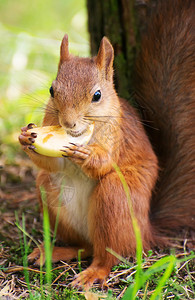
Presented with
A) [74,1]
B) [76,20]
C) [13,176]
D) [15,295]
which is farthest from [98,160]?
[74,1]

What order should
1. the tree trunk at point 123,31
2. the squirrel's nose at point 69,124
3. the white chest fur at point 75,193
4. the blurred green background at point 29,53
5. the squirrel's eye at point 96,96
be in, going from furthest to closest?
the blurred green background at point 29,53, the tree trunk at point 123,31, the white chest fur at point 75,193, the squirrel's eye at point 96,96, the squirrel's nose at point 69,124

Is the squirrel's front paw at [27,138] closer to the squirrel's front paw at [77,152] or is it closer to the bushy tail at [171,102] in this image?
the squirrel's front paw at [77,152]

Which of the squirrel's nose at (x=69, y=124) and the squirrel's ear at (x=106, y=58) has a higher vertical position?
the squirrel's ear at (x=106, y=58)

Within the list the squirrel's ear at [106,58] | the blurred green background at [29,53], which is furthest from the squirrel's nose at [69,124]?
the blurred green background at [29,53]

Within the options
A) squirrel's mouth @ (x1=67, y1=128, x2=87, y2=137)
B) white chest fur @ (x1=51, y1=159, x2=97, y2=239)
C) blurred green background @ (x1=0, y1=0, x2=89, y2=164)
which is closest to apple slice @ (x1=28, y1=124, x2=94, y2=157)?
squirrel's mouth @ (x1=67, y1=128, x2=87, y2=137)

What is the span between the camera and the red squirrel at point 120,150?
5.51ft

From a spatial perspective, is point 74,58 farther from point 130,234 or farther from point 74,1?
point 74,1

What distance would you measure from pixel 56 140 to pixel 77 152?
9 cm

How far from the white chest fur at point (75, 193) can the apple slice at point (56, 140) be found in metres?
0.22

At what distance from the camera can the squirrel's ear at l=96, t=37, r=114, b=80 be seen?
1.71 meters

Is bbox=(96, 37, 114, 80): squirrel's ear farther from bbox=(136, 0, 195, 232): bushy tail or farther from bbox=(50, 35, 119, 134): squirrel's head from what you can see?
bbox=(136, 0, 195, 232): bushy tail

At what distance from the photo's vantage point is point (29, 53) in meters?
3.56

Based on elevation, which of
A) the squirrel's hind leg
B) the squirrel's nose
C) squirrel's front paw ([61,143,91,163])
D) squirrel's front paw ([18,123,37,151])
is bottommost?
the squirrel's hind leg

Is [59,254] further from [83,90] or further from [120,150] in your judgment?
[83,90]
